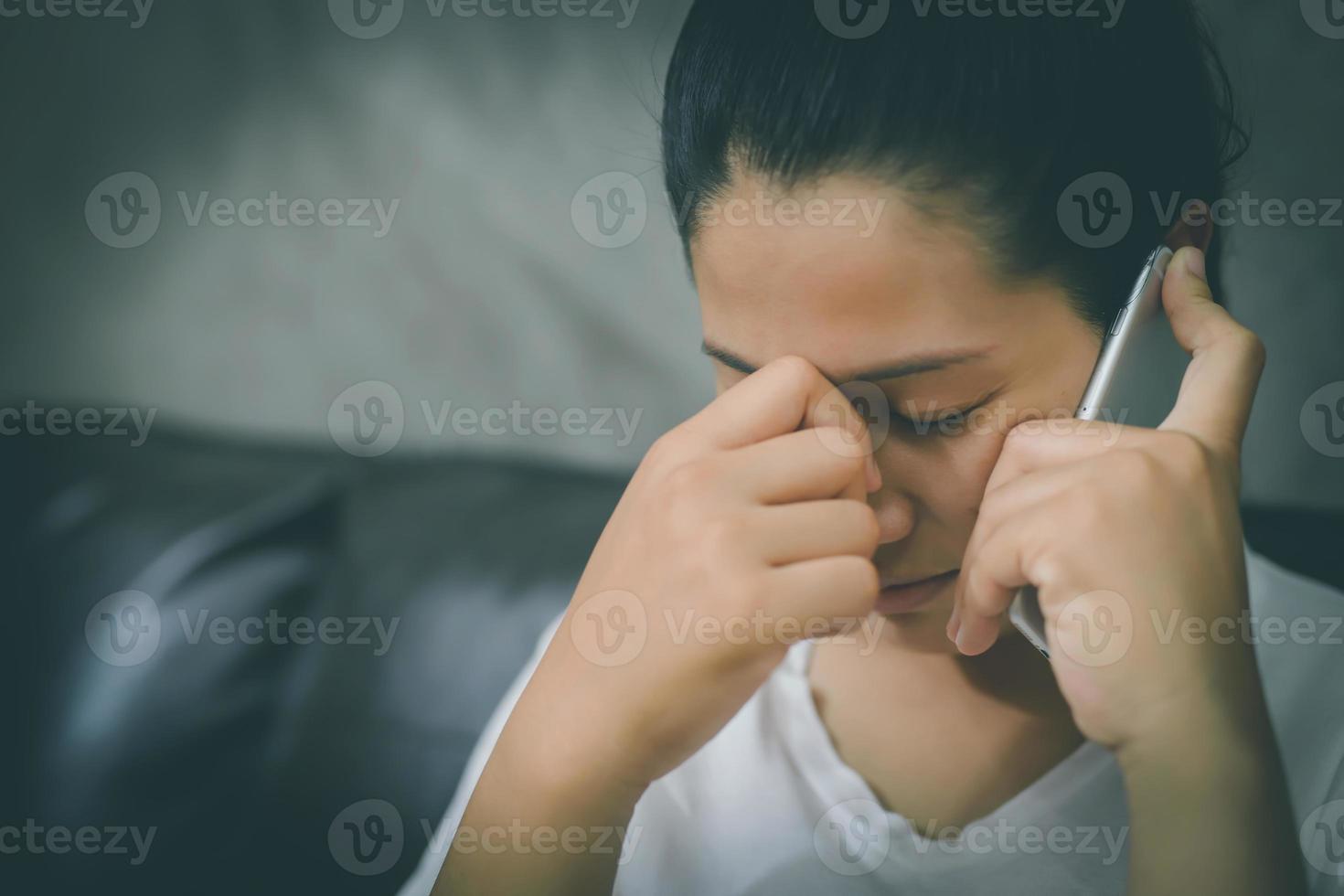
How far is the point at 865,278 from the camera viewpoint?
0.57 m

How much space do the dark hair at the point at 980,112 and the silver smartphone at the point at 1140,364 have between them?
2 cm

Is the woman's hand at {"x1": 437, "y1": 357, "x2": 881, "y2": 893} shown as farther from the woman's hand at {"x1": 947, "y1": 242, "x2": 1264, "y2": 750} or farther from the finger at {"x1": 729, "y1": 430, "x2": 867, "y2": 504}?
the woman's hand at {"x1": 947, "y1": 242, "x2": 1264, "y2": 750}

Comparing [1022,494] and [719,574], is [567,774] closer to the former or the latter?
[719,574]

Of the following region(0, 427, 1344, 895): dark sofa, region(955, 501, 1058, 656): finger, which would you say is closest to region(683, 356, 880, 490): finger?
region(955, 501, 1058, 656): finger

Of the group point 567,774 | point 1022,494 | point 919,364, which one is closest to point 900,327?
point 919,364

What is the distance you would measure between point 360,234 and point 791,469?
3.22 ft

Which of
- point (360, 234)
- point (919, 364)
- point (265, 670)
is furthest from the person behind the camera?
point (360, 234)

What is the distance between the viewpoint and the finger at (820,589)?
0.55 meters

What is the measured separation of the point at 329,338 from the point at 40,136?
1.87 feet

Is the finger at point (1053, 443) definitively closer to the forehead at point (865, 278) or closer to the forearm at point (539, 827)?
the forehead at point (865, 278)

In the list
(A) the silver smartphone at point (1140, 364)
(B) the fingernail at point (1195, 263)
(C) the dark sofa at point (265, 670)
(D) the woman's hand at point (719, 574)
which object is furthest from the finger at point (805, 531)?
(C) the dark sofa at point (265, 670)

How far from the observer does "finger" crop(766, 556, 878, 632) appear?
1.81 ft

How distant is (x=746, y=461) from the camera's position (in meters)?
0.58

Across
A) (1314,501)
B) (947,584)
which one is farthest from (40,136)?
(1314,501)
